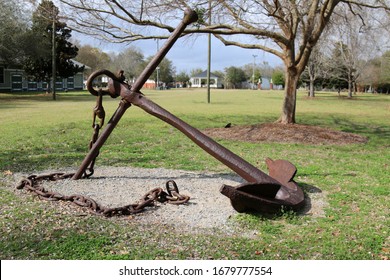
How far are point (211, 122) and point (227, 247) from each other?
41.0ft

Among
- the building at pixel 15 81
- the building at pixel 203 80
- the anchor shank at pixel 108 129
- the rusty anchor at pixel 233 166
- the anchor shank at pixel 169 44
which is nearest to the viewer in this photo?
the rusty anchor at pixel 233 166

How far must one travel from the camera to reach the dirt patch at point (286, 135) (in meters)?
11.1

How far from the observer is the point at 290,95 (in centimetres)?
1297

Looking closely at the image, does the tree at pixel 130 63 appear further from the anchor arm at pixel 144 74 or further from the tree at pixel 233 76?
the anchor arm at pixel 144 74

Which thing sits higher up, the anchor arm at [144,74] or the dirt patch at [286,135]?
the anchor arm at [144,74]

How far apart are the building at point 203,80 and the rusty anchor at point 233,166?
4215 inches

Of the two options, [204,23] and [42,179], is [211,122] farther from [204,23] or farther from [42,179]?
[42,179]

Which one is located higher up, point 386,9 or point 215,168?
point 386,9

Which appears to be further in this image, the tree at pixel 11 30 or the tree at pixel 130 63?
the tree at pixel 130 63

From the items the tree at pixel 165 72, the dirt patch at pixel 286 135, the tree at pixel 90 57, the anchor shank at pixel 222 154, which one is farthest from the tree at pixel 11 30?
the tree at pixel 165 72

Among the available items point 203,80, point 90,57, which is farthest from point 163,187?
point 203,80

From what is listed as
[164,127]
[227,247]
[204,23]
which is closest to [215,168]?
[227,247]

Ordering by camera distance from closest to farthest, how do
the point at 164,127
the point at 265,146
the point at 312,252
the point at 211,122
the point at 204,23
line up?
the point at 312,252, the point at 265,146, the point at 204,23, the point at 164,127, the point at 211,122

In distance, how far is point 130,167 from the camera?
6980mm
